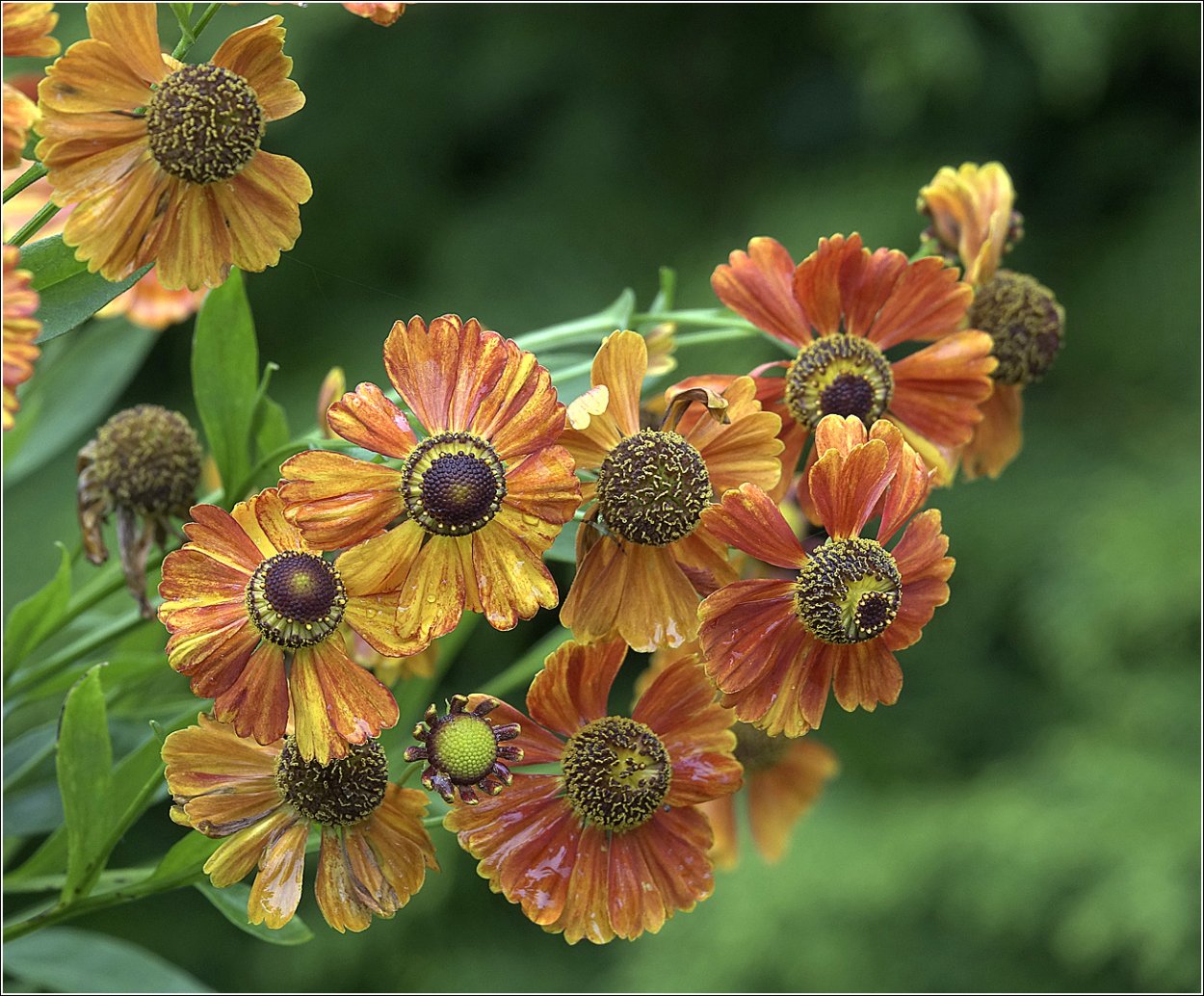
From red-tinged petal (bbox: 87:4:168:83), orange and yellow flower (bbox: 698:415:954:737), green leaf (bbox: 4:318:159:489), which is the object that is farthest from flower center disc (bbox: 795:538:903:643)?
green leaf (bbox: 4:318:159:489)

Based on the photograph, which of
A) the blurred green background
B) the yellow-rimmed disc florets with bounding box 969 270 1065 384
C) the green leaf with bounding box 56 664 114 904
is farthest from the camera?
the blurred green background

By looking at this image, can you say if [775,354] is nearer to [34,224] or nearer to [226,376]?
[226,376]

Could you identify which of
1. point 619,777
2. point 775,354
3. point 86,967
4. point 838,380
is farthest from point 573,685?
point 775,354

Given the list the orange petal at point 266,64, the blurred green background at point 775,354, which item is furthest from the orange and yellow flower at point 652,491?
the blurred green background at point 775,354

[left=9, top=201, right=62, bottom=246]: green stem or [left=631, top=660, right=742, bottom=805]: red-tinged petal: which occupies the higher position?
[left=9, top=201, right=62, bottom=246]: green stem

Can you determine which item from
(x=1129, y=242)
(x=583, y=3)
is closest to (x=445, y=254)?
(x=583, y=3)

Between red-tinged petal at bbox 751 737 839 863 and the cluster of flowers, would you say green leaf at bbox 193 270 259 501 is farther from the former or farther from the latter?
red-tinged petal at bbox 751 737 839 863

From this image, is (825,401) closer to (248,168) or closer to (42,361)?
(248,168)
